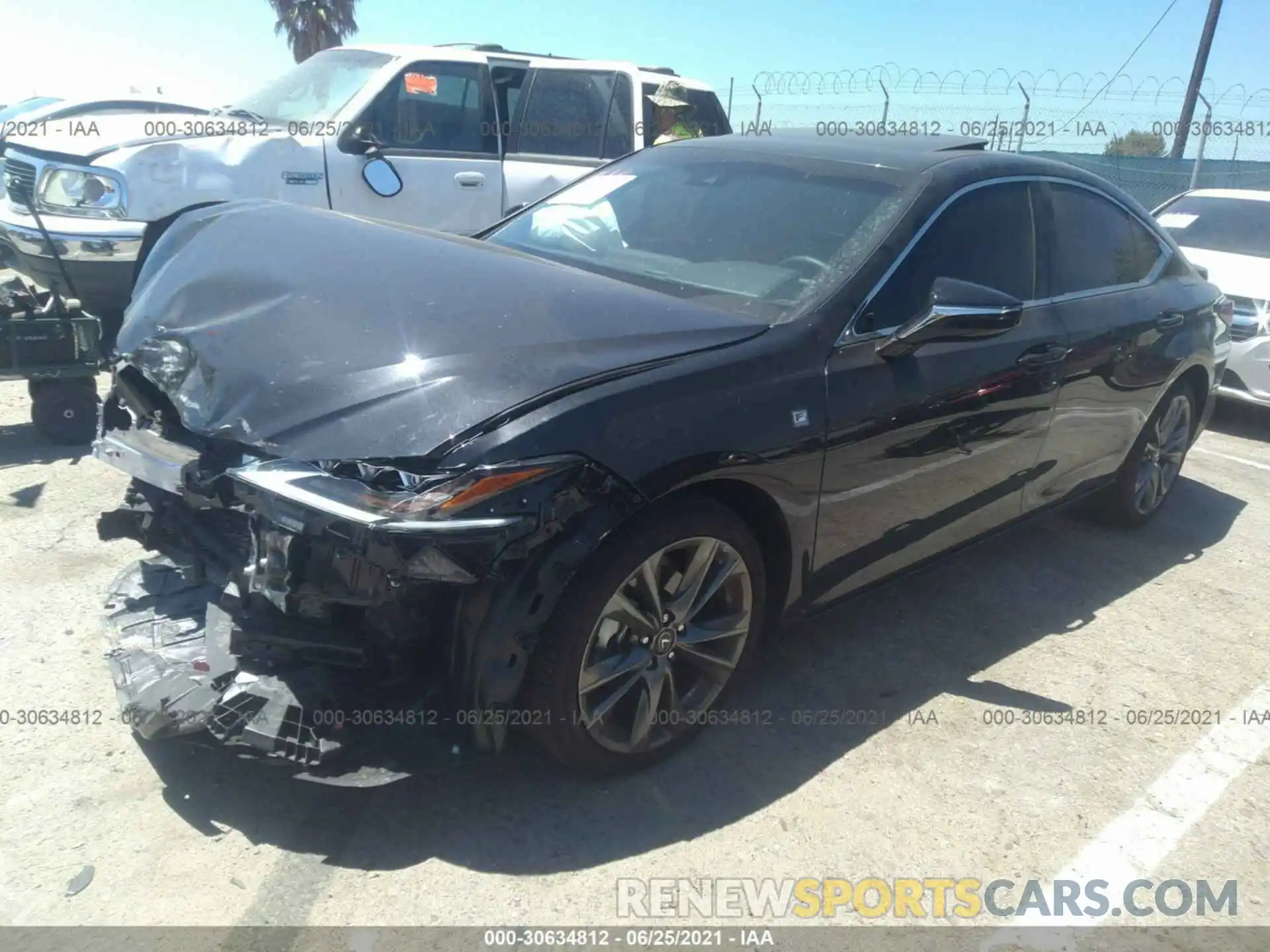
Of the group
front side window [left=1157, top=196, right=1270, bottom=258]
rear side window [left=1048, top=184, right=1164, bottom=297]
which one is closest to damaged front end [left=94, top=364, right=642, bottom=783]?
rear side window [left=1048, top=184, right=1164, bottom=297]

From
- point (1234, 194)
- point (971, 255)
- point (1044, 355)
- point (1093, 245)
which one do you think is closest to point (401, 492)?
point (971, 255)

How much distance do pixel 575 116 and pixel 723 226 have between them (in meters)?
4.78

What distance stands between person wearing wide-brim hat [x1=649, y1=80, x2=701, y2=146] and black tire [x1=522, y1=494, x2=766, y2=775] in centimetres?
584

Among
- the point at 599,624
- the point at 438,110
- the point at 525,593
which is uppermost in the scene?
the point at 438,110

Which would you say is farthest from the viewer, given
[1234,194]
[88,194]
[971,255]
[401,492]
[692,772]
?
[1234,194]

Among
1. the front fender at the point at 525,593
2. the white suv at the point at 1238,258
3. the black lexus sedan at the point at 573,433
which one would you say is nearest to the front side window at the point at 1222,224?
the white suv at the point at 1238,258

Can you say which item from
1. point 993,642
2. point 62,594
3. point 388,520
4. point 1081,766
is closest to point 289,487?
point 388,520

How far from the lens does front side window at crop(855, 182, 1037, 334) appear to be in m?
3.21

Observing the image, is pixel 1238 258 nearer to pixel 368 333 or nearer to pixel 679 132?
pixel 679 132

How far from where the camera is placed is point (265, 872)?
2.45 m

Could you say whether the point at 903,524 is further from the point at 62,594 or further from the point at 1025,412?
the point at 62,594

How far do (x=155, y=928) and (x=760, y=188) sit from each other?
9.64 feet

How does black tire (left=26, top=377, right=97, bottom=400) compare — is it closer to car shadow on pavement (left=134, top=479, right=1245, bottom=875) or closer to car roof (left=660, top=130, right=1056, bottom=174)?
car shadow on pavement (left=134, top=479, right=1245, bottom=875)

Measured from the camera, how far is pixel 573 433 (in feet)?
7.88
